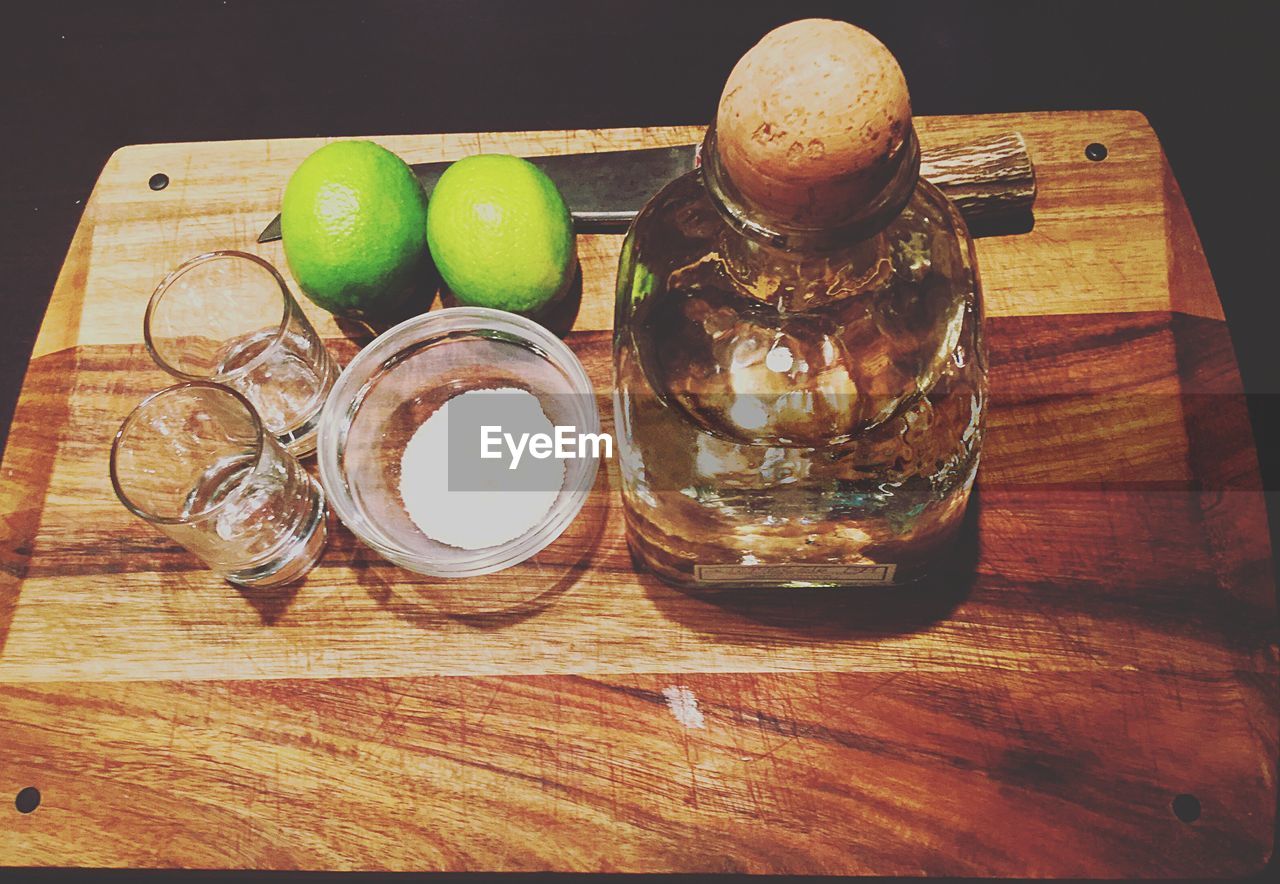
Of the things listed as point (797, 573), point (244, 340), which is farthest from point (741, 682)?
point (244, 340)

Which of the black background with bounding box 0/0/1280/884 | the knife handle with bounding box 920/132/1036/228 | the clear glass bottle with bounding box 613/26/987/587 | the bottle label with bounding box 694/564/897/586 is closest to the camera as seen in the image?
the clear glass bottle with bounding box 613/26/987/587

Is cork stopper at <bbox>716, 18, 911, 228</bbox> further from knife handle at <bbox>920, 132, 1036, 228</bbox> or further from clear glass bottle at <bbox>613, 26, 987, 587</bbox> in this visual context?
knife handle at <bbox>920, 132, 1036, 228</bbox>

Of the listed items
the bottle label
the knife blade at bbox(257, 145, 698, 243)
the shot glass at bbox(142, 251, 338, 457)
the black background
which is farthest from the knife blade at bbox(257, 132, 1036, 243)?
the black background

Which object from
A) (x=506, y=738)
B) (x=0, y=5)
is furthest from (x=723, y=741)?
(x=0, y=5)

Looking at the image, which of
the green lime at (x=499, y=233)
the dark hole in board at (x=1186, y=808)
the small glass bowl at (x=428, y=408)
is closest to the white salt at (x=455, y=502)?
the small glass bowl at (x=428, y=408)

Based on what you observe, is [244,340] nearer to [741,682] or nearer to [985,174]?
[741,682]

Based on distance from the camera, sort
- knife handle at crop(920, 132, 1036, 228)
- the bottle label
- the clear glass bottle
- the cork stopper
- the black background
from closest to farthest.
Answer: the cork stopper
the clear glass bottle
the bottle label
knife handle at crop(920, 132, 1036, 228)
the black background

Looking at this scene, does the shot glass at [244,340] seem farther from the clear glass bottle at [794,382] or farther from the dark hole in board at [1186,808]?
the dark hole in board at [1186,808]
